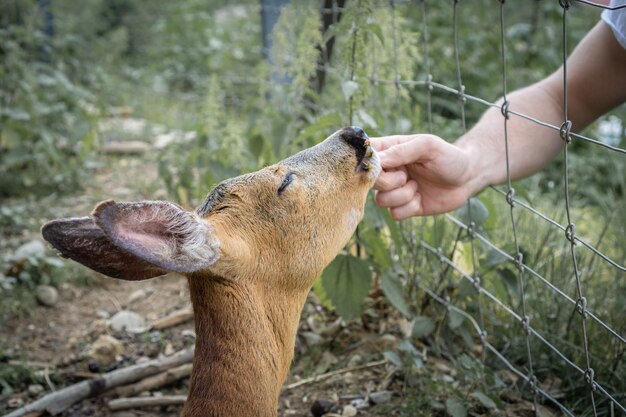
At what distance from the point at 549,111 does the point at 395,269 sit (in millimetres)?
1016

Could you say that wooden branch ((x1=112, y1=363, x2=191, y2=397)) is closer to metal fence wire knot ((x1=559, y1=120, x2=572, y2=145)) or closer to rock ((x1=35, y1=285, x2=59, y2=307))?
rock ((x1=35, y1=285, x2=59, y2=307))

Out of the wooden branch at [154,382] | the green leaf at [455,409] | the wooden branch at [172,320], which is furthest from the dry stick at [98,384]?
the green leaf at [455,409]

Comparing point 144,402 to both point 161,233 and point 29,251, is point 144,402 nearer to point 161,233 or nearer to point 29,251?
point 161,233

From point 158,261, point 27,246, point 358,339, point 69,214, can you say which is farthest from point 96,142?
point 158,261

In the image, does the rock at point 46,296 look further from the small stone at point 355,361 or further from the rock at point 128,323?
the small stone at point 355,361

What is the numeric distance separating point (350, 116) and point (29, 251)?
232cm

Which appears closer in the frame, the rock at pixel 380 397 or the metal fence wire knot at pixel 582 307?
the metal fence wire knot at pixel 582 307

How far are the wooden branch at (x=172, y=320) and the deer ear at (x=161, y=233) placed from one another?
1906 mm

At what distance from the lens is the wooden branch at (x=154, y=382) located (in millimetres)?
3303

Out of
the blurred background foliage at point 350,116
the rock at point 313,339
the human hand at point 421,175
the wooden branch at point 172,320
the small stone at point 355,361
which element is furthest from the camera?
the wooden branch at point 172,320

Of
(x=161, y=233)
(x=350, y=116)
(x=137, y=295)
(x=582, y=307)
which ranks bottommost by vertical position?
(x=137, y=295)

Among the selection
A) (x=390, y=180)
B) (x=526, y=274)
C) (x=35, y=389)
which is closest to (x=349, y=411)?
(x=390, y=180)

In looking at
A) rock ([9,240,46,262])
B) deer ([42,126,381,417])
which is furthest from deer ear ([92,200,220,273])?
rock ([9,240,46,262])

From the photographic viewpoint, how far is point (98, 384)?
328 centimetres
